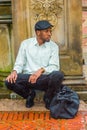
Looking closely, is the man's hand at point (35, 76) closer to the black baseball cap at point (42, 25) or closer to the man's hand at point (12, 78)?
the man's hand at point (12, 78)

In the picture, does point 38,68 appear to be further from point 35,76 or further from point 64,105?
point 64,105

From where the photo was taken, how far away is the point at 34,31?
22.5 ft

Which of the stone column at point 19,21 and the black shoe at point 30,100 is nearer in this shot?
the black shoe at point 30,100

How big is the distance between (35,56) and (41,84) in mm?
430

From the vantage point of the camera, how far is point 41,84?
6.31 m

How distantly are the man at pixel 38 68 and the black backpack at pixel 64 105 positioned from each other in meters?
0.14

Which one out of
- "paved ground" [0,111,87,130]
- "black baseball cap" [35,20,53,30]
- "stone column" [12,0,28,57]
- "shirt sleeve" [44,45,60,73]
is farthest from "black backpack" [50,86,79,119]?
"stone column" [12,0,28,57]

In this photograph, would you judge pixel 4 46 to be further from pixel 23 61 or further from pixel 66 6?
pixel 66 6

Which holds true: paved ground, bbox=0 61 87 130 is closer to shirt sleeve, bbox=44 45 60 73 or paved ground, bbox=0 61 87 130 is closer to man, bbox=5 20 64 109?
man, bbox=5 20 64 109

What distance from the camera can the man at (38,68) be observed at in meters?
6.23

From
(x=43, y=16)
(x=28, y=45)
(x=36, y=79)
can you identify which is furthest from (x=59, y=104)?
(x=43, y=16)

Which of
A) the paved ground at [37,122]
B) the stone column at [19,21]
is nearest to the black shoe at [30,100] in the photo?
the paved ground at [37,122]

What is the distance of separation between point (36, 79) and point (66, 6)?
4.29 ft

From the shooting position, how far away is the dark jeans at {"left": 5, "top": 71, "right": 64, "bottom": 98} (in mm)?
6188
